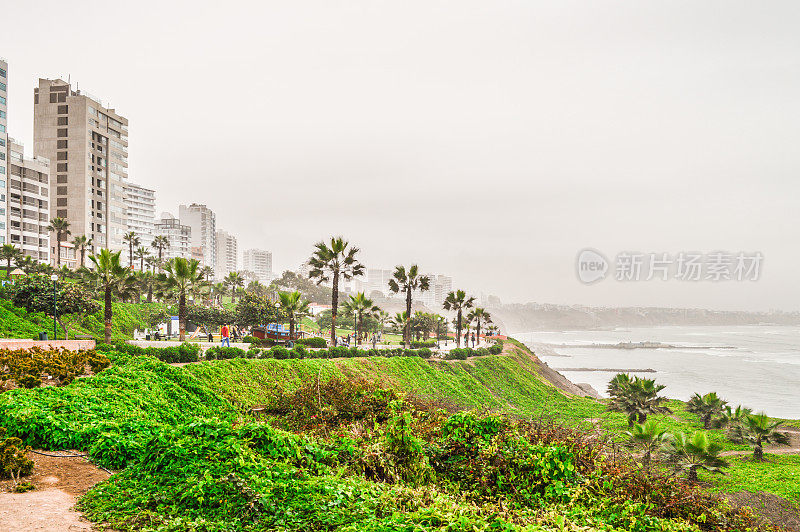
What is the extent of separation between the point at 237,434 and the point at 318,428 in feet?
10.9

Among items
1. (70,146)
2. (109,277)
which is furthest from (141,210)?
(109,277)

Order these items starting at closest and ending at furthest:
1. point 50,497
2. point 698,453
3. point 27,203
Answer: point 50,497 < point 698,453 < point 27,203

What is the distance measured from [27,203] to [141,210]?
233 ft

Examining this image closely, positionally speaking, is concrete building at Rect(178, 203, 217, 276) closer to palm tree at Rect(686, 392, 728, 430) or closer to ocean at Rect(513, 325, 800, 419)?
ocean at Rect(513, 325, 800, 419)

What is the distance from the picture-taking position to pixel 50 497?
609cm

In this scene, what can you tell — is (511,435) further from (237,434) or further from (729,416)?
(729,416)

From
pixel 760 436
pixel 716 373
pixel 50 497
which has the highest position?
pixel 50 497

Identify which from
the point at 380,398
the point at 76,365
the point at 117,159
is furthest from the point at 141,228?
the point at 380,398

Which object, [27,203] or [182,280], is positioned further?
[27,203]

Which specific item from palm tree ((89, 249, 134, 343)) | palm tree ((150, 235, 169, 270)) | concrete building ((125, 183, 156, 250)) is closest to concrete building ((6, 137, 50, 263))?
palm tree ((150, 235, 169, 270))

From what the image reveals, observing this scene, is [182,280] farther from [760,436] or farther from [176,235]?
[176,235]

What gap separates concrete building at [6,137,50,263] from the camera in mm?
58781

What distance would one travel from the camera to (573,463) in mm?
7230

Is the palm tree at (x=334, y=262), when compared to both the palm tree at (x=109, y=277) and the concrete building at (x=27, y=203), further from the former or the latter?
the concrete building at (x=27, y=203)
